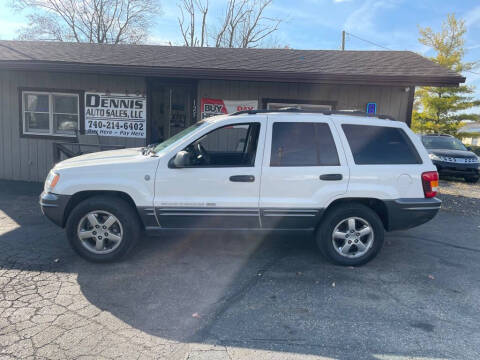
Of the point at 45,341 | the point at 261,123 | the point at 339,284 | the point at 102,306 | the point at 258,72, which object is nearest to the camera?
the point at 45,341

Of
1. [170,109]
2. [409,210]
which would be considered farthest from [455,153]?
[170,109]

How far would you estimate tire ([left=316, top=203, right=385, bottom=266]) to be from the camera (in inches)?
171

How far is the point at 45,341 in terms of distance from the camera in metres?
2.82

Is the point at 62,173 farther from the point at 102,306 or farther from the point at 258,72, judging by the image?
the point at 258,72

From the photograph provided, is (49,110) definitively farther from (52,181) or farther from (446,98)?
(446,98)

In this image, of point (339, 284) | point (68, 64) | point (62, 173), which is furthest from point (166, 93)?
point (339, 284)

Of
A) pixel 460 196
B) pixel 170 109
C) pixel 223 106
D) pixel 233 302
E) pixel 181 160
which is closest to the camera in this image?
pixel 233 302

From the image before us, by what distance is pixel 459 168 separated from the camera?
38.1 feet

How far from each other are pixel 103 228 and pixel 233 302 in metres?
1.86

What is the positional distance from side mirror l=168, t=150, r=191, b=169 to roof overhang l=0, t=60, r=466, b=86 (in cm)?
435

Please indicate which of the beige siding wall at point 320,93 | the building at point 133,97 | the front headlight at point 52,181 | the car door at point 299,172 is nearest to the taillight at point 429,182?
the car door at point 299,172

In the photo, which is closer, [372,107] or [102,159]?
[102,159]

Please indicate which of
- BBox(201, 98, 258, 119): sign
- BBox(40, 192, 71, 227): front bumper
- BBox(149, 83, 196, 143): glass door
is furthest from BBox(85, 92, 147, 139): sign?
BBox(40, 192, 71, 227): front bumper

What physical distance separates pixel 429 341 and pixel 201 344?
1938mm
